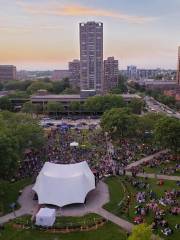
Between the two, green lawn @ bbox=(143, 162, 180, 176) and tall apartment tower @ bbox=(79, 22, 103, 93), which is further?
tall apartment tower @ bbox=(79, 22, 103, 93)

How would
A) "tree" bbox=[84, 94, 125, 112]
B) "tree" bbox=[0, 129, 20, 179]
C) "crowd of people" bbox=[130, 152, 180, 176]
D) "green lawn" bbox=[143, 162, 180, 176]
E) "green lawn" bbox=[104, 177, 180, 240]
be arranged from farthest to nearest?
"tree" bbox=[84, 94, 125, 112] < "green lawn" bbox=[143, 162, 180, 176] < "crowd of people" bbox=[130, 152, 180, 176] < "tree" bbox=[0, 129, 20, 179] < "green lawn" bbox=[104, 177, 180, 240]

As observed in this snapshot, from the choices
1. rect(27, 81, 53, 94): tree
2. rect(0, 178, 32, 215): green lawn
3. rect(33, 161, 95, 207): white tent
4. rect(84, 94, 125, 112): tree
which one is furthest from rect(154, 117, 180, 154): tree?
rect(27, 81, 53, 94): tree

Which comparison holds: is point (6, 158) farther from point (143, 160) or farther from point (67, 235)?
point (143, 160)

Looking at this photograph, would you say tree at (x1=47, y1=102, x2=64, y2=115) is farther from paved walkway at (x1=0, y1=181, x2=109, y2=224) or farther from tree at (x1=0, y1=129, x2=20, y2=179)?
paved walkway at (x1=0, y1=181, x2=109, y2=224)

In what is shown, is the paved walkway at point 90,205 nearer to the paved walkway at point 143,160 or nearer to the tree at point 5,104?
the paved walkway at point 143,160

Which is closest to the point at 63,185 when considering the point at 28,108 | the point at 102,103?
the point at 28,108

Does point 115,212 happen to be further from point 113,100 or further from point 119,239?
point 113,100

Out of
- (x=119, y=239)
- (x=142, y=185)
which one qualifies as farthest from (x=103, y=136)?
(x=119, y=239)
